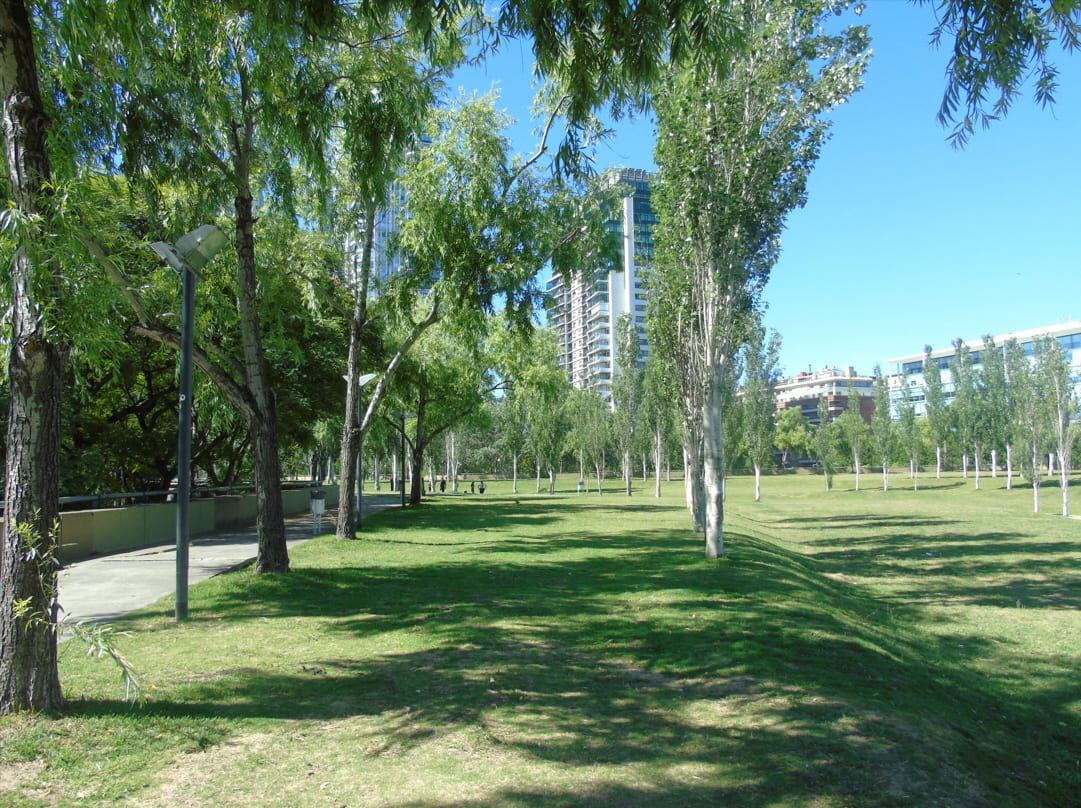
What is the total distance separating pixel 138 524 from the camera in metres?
15.3

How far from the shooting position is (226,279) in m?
11.2

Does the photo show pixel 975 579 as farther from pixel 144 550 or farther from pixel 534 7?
pixel 144 550

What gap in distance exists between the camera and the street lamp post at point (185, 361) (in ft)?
25.4

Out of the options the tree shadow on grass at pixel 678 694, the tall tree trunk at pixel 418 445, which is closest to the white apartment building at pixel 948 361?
the tall tree trunk at pixel 418 445

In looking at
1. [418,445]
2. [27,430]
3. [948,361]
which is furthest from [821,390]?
[27,430]

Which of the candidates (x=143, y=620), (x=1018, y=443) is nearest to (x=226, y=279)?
(x=143, y=620)

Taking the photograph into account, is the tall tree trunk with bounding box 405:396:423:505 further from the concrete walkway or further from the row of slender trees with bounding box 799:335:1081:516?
the row of slender trees with bounding box 799:335:1081:516

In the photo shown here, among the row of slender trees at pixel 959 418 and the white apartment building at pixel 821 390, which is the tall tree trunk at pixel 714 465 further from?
the white apartment building at pixel 821 390

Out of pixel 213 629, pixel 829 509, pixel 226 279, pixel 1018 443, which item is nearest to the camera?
pixel 213 629

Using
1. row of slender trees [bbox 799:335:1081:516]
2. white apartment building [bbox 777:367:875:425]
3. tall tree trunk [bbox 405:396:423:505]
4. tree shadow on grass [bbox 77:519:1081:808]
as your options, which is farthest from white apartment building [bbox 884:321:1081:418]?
tree shadow on grass [bbox 77:519:1081:808]

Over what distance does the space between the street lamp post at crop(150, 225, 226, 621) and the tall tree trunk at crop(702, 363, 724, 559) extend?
8.54 metres

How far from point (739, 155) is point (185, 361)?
32.2ft

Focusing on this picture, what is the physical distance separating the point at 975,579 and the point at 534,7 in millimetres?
Answer: 13994

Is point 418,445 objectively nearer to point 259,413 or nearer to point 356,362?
point 356,362
